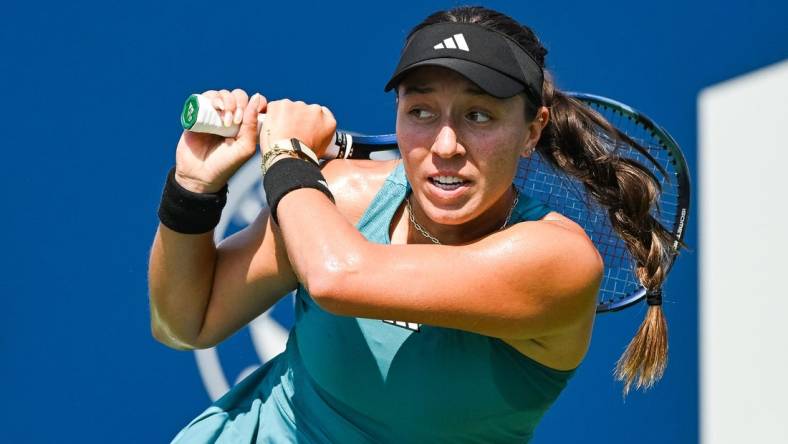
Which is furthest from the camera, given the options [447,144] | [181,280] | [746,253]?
[746,253]

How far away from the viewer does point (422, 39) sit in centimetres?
177

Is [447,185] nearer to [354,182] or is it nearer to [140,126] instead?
[354,182]

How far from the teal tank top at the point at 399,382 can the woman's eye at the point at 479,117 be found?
8.6 inches

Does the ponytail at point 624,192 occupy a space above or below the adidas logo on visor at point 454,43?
below

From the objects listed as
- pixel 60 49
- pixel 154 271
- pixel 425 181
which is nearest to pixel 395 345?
pixel 425 181

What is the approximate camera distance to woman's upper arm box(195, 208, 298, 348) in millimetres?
1929

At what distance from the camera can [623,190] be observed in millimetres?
2070

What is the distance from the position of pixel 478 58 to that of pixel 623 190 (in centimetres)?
51

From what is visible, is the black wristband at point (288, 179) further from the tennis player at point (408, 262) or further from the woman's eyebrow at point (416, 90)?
the woman's eyebrow at point (416, 90)

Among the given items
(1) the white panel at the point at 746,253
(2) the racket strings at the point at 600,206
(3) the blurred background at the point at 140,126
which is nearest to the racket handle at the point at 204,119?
(2) the racket strings at the point at 600,206

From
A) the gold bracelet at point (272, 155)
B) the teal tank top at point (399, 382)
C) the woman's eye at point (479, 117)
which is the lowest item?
the teal tank top at point (399, 382)

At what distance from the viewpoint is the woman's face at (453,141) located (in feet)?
5.63

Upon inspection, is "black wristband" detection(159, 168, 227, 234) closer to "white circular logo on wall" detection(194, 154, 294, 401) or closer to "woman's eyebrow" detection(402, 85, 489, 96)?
"woman's eyebrow" detection(402, 85, 489, 96)

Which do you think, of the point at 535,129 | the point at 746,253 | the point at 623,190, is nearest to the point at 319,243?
the point at 535,129
